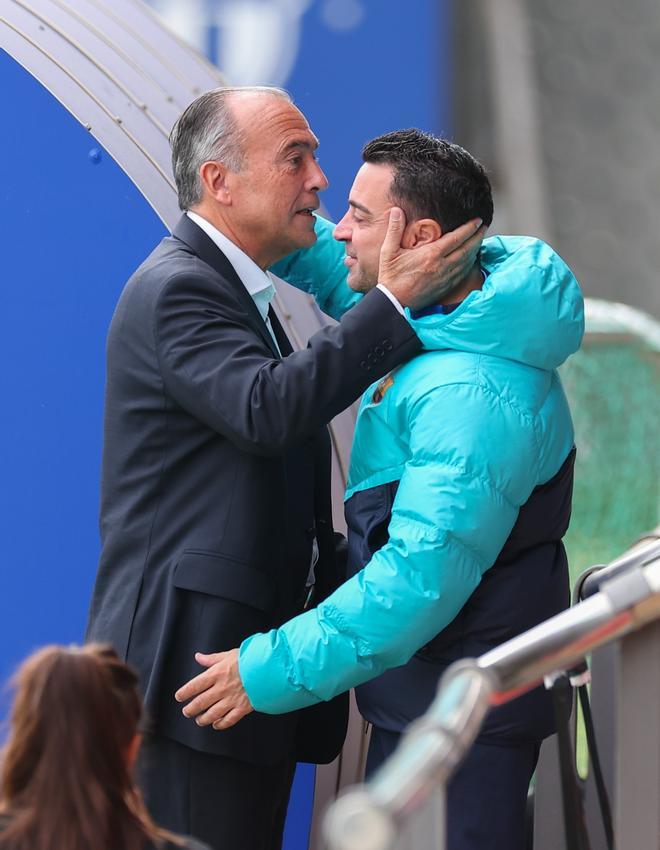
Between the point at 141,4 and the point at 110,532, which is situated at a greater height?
the point at 141,4

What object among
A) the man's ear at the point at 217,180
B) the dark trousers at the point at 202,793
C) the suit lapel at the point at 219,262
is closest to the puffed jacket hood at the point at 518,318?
the suit lapel at the point at 219,262

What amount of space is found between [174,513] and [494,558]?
0.48 metres

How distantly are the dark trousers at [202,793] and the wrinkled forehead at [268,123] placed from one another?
0.96 meters

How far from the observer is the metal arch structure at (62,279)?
8.93ft

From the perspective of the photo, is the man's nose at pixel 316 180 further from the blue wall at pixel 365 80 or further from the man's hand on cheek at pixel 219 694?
the man's hand on cheek at pixel 219 694

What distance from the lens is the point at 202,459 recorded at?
6.85ft

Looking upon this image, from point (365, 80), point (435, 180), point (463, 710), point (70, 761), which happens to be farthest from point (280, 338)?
point (463, 710)

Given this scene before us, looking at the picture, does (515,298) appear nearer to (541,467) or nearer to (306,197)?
(541,467)

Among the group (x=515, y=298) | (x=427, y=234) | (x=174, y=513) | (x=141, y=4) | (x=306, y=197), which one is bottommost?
(x=174, y=513)

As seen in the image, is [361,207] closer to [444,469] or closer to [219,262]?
[219,262]

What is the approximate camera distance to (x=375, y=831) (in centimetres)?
90

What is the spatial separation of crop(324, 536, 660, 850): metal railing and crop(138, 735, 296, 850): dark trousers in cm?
83

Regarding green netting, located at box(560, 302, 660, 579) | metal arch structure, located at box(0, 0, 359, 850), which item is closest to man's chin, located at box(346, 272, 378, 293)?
metal arch structure, located at box(0, 0, 359, 850)

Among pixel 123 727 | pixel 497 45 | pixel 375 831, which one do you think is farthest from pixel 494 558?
pixel 497 45
